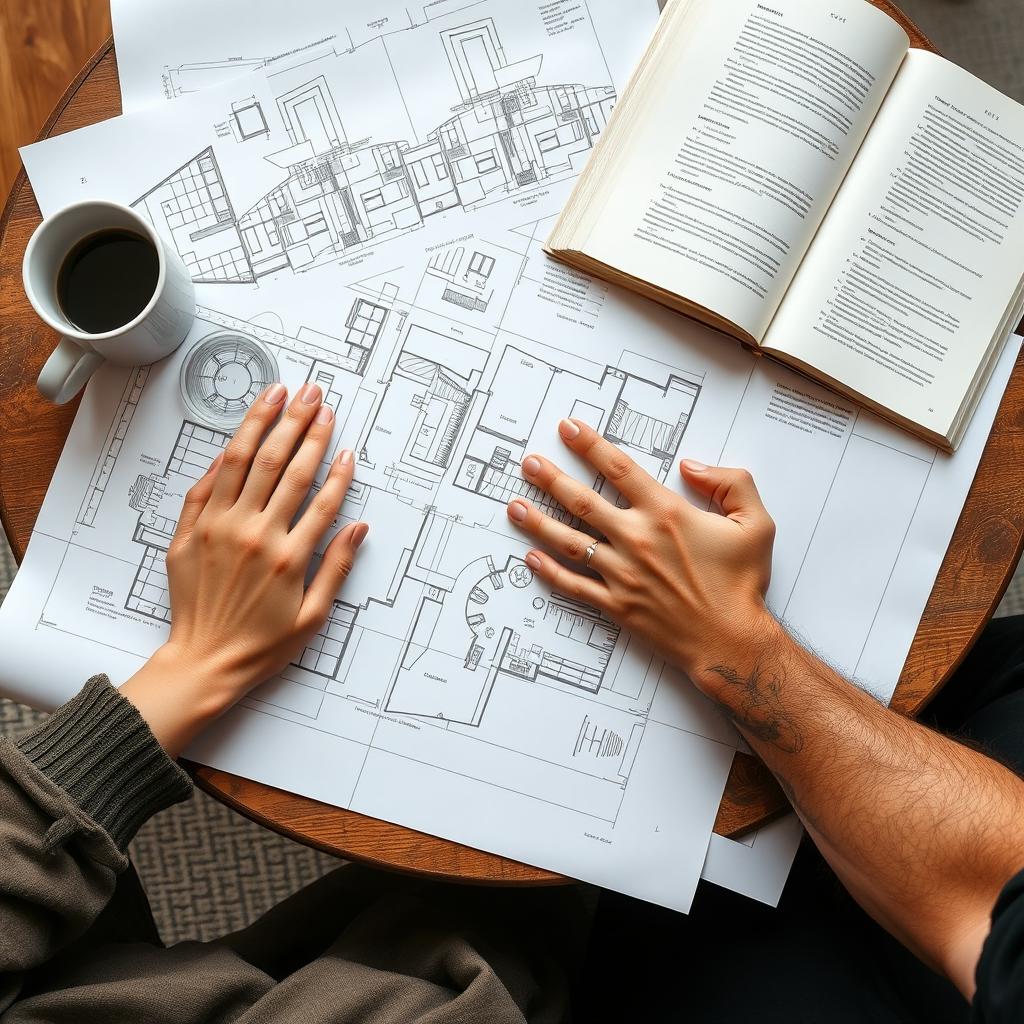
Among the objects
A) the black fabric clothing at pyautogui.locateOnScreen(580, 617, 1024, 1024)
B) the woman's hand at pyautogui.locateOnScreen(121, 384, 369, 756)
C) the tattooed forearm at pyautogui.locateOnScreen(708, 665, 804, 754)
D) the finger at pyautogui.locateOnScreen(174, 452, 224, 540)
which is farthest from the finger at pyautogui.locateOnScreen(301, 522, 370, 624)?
the black fabric clothing at pyautogui.locateOnScreen(580, 617, 1024, 1024)

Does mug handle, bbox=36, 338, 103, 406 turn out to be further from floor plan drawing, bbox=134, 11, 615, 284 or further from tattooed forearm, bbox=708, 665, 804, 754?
tattooed forearm, bbox=708, 665, 804, 754

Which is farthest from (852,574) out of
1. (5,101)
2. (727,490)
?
(5,101)

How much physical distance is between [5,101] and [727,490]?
1.14m

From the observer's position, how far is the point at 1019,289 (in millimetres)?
871

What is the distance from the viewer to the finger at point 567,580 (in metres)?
0.83

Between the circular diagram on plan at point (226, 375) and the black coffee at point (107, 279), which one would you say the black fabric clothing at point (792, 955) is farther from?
the black coffee at point (107, 279)

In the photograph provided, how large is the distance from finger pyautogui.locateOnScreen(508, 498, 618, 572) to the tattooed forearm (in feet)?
0.46

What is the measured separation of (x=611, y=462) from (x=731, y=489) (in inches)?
4.4

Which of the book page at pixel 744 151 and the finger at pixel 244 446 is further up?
the book page at pixel 744 151

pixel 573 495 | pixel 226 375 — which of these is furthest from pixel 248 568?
pixel 573 495

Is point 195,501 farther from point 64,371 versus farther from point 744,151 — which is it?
point 744,151

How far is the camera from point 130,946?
2.77ft

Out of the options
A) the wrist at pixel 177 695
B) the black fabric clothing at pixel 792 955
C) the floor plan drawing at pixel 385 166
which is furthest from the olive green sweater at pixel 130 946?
the floor plan drawing at pixel 385 166

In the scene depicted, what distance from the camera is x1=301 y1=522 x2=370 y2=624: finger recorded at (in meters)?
0.81
